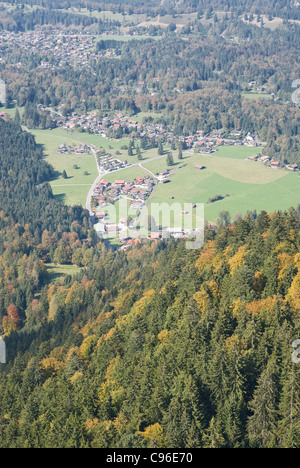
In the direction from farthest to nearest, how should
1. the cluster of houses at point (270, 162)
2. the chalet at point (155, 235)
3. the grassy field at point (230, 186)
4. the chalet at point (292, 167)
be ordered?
the cluster of houses at point (270, 162), the chalet at point (292, 167), the grassy field at point (230, 186), the chalet at point (155, 235)

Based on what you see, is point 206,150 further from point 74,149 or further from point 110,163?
point 74,149

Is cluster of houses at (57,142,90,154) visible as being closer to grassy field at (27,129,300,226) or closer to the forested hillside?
grassy field at (27,129,300,226)

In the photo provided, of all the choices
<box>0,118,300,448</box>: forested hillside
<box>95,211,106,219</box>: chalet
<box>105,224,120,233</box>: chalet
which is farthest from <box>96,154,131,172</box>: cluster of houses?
<box>0,118,300,448</box>: forested hillside

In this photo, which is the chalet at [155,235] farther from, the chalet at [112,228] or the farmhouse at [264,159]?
the farmhouse at [264,159]

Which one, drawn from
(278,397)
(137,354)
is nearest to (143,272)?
(137,354)

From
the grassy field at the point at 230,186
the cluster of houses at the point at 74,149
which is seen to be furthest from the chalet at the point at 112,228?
the cluster of houses at the point at 74,149

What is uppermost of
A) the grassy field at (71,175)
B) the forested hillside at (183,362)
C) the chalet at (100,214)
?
the forested hillside at (183,362)
